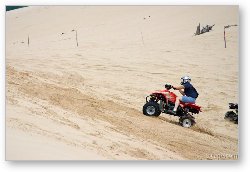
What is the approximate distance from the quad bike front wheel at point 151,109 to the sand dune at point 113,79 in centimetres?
9

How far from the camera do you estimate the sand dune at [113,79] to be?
7012mm

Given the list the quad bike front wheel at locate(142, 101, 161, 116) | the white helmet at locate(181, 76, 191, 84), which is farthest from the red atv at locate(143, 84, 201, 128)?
the white helmet at locate(181, 76, 191, 84)

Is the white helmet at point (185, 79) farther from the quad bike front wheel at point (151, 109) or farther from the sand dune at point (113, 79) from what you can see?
the quad bike front wheel at point (151, 109)

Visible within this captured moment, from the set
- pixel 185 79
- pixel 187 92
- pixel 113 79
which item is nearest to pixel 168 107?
pixel 187 92

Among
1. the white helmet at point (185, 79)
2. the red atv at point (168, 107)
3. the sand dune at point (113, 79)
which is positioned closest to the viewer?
the sand dune at point (113, 79)

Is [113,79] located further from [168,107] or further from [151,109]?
[168,107]

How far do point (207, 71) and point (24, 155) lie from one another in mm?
2973

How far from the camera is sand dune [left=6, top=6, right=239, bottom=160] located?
7.01m

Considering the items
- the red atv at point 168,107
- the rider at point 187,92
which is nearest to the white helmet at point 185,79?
the rider at point 187,92

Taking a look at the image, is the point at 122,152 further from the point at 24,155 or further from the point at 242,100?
the point at 242,100

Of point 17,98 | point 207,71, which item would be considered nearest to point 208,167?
point 207,71

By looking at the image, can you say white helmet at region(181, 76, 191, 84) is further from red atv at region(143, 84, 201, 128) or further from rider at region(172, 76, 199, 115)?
red atv at region(143, 84, 201, 128)

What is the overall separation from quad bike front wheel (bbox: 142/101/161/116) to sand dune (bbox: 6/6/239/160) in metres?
→ 0.09

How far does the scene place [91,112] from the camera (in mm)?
7410
